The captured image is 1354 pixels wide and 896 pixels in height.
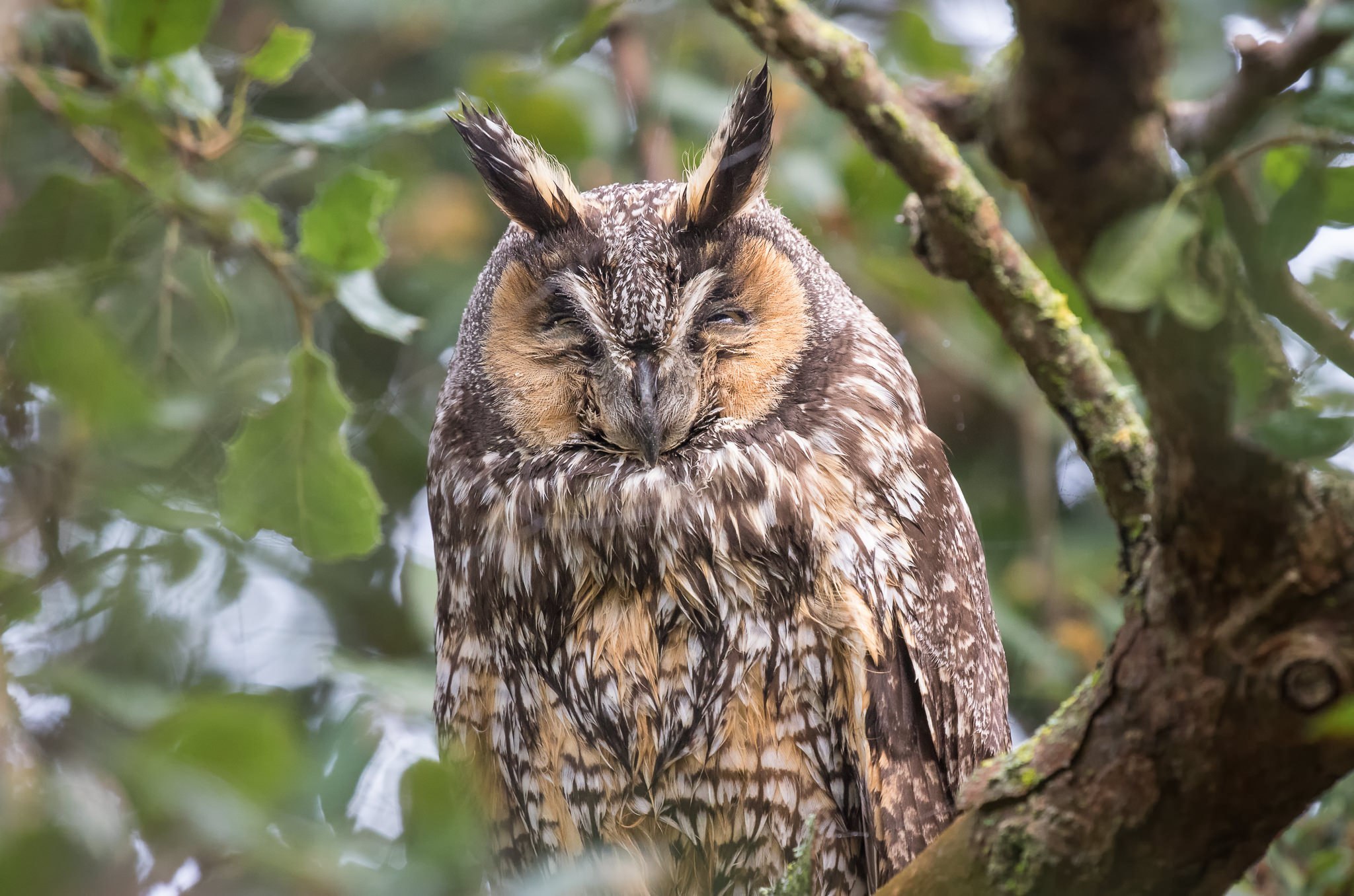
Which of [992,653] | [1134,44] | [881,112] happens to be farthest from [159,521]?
[992,653]

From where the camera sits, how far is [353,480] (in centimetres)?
177

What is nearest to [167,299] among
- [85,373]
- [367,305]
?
[367,305]

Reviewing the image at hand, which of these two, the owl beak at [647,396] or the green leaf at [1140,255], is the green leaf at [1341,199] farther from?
the owl beak at [647,396]

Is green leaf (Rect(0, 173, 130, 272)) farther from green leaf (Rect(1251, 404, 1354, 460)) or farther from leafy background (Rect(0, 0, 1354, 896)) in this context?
green leaf (Rect(1251, 404, 1354, 460))

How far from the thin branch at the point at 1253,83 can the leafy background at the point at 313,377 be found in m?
0.03

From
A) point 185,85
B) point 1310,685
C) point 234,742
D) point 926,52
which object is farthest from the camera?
point 926,52

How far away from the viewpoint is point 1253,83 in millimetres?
904

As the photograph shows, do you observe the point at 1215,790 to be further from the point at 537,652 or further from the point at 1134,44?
the point at 537,652

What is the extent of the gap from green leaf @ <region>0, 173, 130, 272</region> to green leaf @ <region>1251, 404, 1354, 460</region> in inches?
55.2

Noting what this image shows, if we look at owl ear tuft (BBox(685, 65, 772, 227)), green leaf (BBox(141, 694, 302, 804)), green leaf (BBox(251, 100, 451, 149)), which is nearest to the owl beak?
owl ear tuft (BBox(685, 65, 772, 227))

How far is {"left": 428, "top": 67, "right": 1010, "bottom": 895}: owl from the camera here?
198 centimetres

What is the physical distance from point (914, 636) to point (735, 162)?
0.86 metres

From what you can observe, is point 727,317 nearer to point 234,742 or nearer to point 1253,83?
point 1253,83

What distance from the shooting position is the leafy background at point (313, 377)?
825mm
